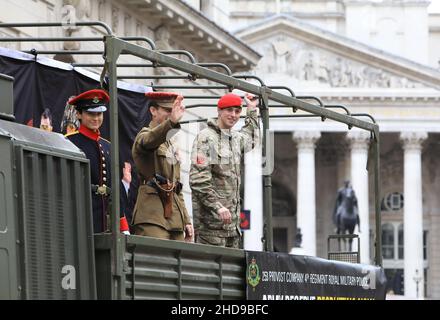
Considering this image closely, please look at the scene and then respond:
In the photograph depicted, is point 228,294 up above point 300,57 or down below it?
below

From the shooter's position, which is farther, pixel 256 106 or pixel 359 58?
pixel 359 58

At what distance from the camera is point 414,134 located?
7556cm

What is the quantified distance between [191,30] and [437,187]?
52202mm

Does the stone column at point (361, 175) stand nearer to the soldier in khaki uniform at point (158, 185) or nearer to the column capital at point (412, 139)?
the column capital at point (412, 139)

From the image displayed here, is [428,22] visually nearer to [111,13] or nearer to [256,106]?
[111,13]

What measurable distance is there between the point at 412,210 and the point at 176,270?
66.5 m

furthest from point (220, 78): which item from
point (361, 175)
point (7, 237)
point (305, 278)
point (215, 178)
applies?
point (361, 175)

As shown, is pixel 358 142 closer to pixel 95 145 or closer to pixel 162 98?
pixel 162 98

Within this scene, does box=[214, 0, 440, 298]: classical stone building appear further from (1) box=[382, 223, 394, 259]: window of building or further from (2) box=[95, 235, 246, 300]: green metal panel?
(2) box=[95, 235, 246, 300]: green metal panel

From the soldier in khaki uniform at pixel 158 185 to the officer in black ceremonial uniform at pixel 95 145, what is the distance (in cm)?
34

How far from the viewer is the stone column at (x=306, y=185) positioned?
74.8 meters

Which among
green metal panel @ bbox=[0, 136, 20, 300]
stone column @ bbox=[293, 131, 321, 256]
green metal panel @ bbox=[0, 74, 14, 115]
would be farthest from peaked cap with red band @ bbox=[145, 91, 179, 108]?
stone column @ bbox=[293, 131, 321, 256]
